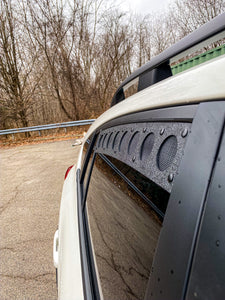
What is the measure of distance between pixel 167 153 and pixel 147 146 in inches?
4.2

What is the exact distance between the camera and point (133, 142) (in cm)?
75

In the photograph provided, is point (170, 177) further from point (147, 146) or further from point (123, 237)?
point (123, 237)

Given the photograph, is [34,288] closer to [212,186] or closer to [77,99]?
[212,186]

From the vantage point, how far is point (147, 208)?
2.19 ft

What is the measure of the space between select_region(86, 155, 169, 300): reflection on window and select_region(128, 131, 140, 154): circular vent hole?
0.08 m

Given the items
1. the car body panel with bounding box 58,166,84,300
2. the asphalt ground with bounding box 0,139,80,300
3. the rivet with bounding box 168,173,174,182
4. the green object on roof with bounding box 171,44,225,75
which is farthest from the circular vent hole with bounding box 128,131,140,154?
the green object on roof with bounding box 171,44,225,75

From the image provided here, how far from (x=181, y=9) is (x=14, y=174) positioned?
56.2ft

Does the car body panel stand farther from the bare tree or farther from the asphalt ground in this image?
the bare tree

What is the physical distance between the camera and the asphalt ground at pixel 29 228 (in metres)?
2.32

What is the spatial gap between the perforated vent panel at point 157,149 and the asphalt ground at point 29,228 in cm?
215

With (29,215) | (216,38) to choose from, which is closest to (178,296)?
(216,38)

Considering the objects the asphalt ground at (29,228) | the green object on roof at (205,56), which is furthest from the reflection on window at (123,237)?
the green object on roof at (205,56)

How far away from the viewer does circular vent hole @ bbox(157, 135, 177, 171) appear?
1.71ft

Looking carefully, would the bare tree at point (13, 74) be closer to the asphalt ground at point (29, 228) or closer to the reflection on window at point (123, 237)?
the asphalt ground at point (29, 228)
